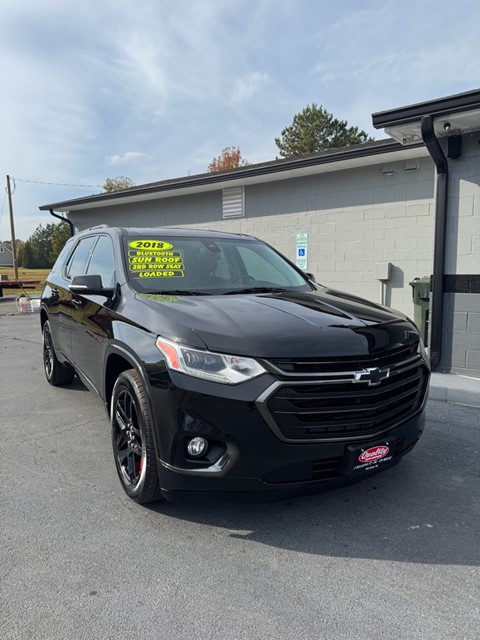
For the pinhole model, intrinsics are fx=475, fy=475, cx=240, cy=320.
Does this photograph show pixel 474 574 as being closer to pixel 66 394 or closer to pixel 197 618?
pixel 197 618

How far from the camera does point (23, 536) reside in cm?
262

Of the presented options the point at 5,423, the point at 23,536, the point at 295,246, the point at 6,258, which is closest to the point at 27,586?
the point at 23,536

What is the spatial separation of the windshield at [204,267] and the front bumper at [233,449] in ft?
3.54

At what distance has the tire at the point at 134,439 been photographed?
2633 millimetres

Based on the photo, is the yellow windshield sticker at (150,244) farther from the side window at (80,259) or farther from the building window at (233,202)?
the building window at (233,202)

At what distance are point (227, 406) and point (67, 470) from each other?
1.79m

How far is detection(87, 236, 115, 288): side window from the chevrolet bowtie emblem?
6.49 feet

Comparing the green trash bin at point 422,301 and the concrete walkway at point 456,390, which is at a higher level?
the green trash bin at point 422,301

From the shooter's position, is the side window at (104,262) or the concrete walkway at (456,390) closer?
the side window at (104,262)

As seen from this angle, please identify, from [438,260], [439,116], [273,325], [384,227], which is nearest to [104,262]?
[273,325]

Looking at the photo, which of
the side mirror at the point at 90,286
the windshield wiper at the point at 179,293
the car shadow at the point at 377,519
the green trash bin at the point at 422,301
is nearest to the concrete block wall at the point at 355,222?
the green trash bin at the point at 422,301

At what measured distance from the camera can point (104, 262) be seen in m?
3.98

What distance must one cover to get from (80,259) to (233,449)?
318 cm

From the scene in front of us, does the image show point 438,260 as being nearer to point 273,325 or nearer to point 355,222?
point 355,222
